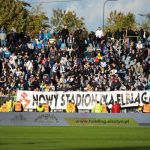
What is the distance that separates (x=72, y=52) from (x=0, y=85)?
6.71m

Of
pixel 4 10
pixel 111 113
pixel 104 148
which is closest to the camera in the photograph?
pixel 104 148

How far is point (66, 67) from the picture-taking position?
48.6 meters

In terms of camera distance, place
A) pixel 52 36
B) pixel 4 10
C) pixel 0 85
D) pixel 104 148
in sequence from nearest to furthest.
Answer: pixel 104 148
pixel 0 85
pixel 52 36
pixel 4 10

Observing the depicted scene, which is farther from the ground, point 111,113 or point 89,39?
point 89,39

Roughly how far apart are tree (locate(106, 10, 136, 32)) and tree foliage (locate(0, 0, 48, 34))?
1166 cm

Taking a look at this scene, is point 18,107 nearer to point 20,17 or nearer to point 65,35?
point 65,35

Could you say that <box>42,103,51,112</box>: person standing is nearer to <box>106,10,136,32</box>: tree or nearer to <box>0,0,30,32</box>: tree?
<box>0,0,30,32</box>: tree

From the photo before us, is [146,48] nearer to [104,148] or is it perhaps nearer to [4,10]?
[104,148]

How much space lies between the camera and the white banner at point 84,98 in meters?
44.2

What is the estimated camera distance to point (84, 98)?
44344 mm

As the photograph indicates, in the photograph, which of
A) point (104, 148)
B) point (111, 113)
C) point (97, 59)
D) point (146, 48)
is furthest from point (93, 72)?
point (104, 148)

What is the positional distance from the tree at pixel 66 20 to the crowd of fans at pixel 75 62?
54595mm

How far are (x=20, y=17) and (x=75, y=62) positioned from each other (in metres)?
48.9

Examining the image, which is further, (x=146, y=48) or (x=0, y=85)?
(x=146, y=48)
